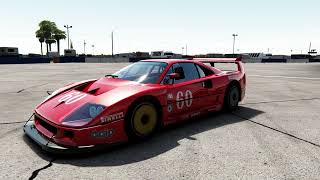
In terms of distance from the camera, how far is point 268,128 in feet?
16.5

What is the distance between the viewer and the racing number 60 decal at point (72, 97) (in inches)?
164

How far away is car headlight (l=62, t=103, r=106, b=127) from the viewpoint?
3623mm

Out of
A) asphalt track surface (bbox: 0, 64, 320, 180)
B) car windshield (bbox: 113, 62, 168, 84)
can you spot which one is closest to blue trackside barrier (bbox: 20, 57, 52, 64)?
asphalt track surface (bbox: 0, 64, 320, 180)

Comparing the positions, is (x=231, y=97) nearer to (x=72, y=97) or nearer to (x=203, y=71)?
(x=203, y=71)

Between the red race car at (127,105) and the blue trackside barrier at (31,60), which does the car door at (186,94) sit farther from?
the blue trackside barrier at (31,60)

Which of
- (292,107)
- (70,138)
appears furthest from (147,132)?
(292,107)

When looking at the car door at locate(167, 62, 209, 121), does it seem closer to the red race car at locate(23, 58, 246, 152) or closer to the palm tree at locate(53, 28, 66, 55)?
the red race car at locate(23, 58, 246, 152)

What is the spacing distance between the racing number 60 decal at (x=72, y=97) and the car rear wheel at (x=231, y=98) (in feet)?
10.7

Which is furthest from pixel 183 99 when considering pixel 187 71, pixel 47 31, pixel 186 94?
pixel 47 31

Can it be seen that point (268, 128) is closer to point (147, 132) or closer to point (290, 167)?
point (290, 167)

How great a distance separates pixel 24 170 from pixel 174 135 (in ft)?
7.61

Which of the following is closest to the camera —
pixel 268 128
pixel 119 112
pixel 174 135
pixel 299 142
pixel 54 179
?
pixel 54 179

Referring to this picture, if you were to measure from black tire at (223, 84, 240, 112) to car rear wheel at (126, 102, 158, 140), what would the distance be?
231 centimetres

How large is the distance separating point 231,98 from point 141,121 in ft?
9.21
